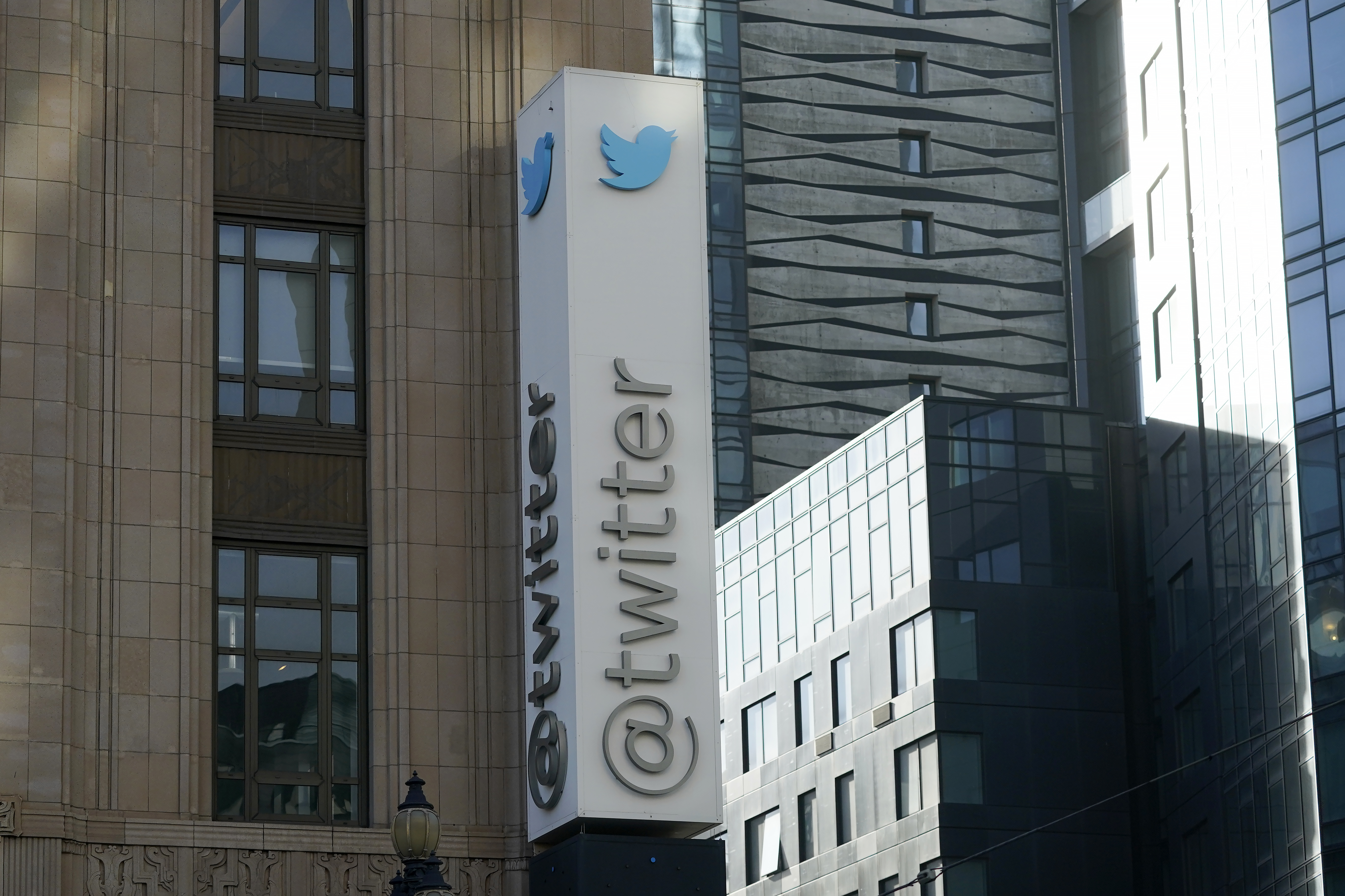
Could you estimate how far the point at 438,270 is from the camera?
31500 mm

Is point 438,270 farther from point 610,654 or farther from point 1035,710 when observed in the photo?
point 1035,710

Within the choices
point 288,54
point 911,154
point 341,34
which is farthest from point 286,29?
point 911,154

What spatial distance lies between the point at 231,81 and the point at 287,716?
8204 millimetres

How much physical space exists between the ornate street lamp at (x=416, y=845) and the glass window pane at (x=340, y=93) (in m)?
12.2

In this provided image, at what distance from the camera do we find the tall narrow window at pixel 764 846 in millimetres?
76500

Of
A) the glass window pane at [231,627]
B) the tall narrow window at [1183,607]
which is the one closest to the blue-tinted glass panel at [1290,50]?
the tall narrow window at [1183,607]

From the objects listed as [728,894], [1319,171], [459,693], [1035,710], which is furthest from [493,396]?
[728,894]

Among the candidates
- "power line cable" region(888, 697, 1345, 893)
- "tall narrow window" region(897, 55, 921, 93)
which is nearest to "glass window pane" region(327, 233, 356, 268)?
"power line cable" region(888, 697, 1345, 893)

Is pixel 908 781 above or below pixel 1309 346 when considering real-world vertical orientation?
below

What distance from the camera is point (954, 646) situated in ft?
226

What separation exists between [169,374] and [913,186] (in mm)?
63506

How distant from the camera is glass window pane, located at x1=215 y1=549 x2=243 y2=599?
3014cm

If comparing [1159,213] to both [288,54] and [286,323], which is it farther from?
[286,323]

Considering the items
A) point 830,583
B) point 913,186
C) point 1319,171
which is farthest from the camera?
point 913,186
